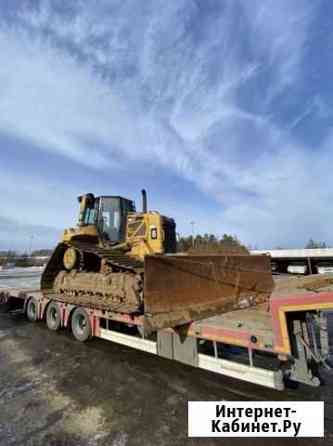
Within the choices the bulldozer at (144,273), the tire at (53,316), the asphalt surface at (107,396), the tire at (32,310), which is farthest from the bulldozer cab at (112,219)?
the asphalt surface at (107,396)

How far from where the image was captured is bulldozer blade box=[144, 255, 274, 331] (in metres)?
4.26

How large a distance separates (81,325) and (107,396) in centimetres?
291

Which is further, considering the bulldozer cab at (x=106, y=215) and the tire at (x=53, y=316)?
the bulldozer cab at (x=106, y=215)

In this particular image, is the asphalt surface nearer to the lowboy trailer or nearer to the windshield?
the lowboy trailer

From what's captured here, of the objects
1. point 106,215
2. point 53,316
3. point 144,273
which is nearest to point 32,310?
point 53,316

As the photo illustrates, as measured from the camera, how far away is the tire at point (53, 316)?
23.1ft

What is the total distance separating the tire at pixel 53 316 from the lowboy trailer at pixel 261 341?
216 cm

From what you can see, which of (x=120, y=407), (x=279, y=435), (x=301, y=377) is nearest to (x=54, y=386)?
(x=120, y=407)

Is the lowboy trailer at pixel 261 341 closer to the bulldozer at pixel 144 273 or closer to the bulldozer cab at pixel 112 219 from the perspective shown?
the bulldozer at pixel 144 273

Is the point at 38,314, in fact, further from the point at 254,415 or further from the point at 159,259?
the point at 254,415

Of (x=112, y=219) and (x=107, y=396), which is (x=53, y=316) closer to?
(x=112, y=219)

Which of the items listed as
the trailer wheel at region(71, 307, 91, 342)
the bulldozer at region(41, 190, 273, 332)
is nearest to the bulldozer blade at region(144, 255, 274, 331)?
the bulldozer at region(41, 190, 273, 332)

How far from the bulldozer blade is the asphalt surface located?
0.93m

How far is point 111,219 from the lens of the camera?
8016 mm
